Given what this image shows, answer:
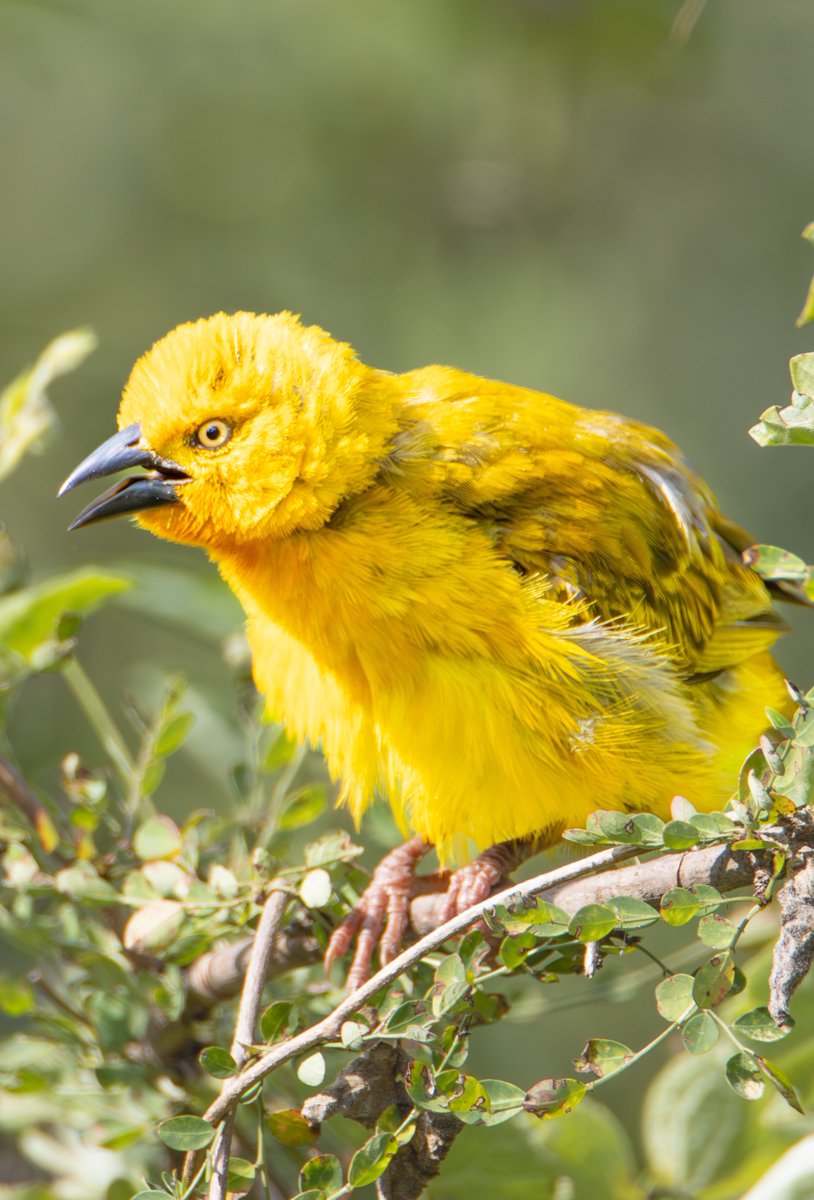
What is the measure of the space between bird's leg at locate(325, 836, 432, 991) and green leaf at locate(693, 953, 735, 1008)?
2.80 feet

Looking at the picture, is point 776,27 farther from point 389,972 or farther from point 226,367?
point 389,972

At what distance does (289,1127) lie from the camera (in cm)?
194

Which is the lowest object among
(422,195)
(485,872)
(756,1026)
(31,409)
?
(485,872)

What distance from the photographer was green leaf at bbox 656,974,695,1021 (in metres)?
1.72

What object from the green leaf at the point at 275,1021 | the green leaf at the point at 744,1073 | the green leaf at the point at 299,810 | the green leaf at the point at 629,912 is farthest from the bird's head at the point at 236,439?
the green leaf at the point at 744,1073

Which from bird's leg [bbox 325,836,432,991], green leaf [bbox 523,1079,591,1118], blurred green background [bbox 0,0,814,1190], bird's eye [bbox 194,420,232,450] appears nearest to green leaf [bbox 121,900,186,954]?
bird's leg [bbox 325,836,432,991]

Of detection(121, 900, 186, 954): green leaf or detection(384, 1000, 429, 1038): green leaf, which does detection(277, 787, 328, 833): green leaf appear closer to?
detection(121, 900, 186, 954): green leaf

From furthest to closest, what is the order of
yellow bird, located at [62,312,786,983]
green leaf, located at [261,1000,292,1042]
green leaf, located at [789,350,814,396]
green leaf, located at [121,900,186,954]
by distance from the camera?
yellow bird, located at [62,312,786,983]
green leaf, located at [121,900,186,954]
green leaf, located at [261,1000,292,1042]
green leaf, located at [789,350,814,396]

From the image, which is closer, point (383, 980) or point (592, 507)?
point (383, 980)

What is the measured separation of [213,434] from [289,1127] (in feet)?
4.74

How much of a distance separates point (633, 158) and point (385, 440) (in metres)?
4.75

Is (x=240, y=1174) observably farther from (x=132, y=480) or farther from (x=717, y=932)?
(x=132, y=480)

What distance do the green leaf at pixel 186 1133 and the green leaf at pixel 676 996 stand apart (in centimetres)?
59

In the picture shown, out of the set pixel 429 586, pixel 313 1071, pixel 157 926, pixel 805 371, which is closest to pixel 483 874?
pixel 429 586
